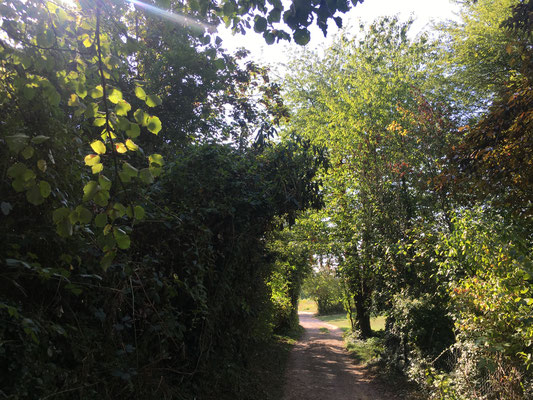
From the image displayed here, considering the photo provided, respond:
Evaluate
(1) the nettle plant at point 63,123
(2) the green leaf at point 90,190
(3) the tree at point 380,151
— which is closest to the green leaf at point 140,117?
(1) the nettle plant at point 63,123

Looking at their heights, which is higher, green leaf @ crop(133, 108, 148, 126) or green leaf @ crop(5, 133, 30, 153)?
green leaf @ crop(133, 108, 148, 126)

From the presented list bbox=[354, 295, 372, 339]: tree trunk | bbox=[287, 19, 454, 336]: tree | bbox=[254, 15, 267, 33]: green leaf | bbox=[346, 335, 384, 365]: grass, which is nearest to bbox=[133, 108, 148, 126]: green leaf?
bbox=[254, 15, 267, 33]: green leaf

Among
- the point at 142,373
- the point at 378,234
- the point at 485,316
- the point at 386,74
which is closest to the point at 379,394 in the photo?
the point at 485,316

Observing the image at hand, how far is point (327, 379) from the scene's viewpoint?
33.3 ft

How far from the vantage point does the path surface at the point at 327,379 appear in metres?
8.51

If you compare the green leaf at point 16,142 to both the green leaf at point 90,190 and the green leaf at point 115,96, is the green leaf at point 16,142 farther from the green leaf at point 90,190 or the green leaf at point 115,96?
the green leaf at point 115,96

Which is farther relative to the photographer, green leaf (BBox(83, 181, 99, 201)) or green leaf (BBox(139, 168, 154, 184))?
green leaf (BBox(139, 168, 154, 184))

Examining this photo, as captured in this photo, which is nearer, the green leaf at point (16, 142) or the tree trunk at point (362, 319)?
the green leaf at point (16, 142)

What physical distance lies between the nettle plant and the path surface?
25.4ft

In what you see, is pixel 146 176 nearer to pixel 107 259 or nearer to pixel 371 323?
pixel 107 259

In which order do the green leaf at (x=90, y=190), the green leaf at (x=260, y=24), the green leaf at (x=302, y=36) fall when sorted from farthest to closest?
the green leaf at (x=260, y=24) → the green leaf at (x=302, y=36) → the green leaf at (x=90, y=190)

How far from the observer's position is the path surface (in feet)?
27.9

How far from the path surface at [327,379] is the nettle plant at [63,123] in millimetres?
7744

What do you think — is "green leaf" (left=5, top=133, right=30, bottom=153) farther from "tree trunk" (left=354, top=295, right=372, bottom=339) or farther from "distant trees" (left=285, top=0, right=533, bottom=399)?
"tree trunk" (left=354, top=295, right=372, bottom=339)
